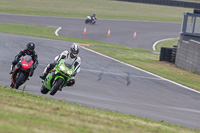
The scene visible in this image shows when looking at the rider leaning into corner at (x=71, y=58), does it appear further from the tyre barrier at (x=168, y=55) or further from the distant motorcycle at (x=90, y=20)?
the distant motorcycle at (x=90, y=20)

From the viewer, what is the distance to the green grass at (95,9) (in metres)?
49.1

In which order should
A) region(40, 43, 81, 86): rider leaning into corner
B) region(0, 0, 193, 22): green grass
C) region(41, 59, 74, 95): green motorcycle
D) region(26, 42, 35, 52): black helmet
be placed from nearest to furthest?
region(41, 59, 74, 95): green motorcycle → region(40, 43, 81, 86): rider leaning into corner → region(26, 42, 35, 52): black helmet → region(0, 0, 193, 22): green grass

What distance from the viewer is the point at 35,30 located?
3438 centimetres

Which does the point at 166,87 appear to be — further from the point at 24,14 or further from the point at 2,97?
the point at 24,14

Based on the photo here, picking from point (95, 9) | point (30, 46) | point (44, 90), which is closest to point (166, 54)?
point (44, 90)

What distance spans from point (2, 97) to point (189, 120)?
5.19 metres

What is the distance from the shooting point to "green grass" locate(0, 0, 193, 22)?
49.1 m

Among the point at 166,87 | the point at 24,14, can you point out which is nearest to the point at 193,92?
the point at 166,87

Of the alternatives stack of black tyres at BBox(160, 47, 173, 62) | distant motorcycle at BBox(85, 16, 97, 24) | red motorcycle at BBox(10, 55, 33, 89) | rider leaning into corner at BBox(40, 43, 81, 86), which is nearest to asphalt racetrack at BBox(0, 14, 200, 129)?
rider leaning into corner at BBox(40, 43, 81, 86)

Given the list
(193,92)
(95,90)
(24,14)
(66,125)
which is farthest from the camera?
(24,14)

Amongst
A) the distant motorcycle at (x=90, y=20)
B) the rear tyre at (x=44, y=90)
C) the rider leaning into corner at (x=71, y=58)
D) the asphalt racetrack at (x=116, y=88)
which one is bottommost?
the asphalt racetrack at (x=116, y=88)

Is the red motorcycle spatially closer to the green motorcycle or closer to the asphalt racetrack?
the green motorcycle

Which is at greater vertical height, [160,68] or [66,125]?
[66,125]

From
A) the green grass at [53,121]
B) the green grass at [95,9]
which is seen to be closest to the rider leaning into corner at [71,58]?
the green grass at [53,121]
